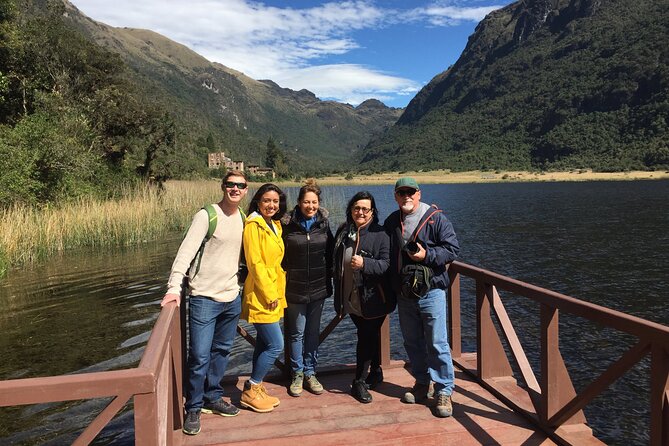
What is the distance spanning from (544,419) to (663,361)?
1.27 meters

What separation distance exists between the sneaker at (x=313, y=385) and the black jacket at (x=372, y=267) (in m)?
0.81

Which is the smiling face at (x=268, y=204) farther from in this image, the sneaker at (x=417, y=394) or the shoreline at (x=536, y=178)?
the shoreline at (x=536, y=178)

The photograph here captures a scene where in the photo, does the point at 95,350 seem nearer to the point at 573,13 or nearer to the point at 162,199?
the point at 162,199

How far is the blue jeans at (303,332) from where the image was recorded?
13.6 feet

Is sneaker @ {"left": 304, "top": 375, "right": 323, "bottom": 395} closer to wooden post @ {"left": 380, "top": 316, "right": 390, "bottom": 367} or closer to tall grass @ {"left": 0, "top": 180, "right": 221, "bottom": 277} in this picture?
wooden post @ {"left": 380, "top": 316, "right": 390, "bottom": 367}

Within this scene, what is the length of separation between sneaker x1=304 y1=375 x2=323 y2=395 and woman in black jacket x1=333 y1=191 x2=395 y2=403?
302 millimetres

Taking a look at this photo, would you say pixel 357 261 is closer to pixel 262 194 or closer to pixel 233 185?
pixel 262 194

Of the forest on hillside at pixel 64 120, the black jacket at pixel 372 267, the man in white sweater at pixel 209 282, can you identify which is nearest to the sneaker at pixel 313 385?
the black jacket at pixel 372 267

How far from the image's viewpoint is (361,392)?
162 inches

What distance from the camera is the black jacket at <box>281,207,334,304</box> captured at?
4.00 meters

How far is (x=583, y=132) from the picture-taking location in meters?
126

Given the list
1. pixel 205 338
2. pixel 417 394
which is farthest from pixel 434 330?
pixel 205 338

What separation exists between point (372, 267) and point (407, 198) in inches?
25.1

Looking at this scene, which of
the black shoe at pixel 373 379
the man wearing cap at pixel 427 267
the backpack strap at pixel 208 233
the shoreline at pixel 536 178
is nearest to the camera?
the backpack strap at pixel 208 233
